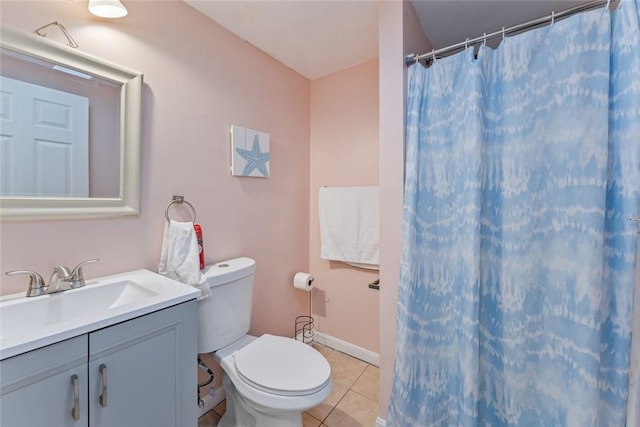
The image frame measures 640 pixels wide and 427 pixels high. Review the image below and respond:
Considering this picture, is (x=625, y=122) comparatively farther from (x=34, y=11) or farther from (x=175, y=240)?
(x=34, y=11)

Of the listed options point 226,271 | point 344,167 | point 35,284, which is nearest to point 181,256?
point 226,271

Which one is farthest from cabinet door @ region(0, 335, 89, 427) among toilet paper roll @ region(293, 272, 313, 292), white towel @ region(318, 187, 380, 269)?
white towel @ region(318, 187, 380, 269)

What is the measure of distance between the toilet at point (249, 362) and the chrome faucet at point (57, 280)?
0.46m

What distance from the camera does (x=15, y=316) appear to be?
0.86 metres

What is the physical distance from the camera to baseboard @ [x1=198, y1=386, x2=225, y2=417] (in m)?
1.52

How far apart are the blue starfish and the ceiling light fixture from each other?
77cm

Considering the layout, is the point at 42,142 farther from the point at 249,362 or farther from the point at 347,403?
the point at 347,403

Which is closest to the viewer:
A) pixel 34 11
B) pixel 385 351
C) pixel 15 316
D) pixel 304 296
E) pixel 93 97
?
pixel 15 316

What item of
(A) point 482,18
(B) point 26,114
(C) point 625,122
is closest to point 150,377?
(B) point 26,114

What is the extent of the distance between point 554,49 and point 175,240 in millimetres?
1796

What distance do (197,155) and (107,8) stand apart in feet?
2.19

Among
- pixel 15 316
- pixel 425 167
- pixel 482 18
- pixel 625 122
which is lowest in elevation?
pixel 15 316

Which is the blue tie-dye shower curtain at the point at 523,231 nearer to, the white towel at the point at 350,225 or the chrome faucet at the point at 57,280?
the white towel at the point at 350,225

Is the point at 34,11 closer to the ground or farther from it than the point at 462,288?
farther from it
